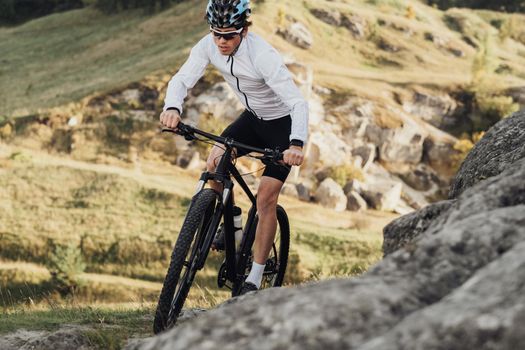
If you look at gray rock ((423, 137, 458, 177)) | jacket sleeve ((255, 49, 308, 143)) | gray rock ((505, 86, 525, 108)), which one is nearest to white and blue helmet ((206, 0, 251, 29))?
jacket sleeve ((255, 49, 308, 143))

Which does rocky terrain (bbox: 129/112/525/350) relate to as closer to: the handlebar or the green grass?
the handlebar

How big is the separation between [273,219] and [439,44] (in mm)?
58460

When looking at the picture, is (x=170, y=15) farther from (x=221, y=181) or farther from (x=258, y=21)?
(x=221, y=181)

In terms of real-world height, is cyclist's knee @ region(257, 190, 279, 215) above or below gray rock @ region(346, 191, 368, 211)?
above

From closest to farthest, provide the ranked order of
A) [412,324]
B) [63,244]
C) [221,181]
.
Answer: [412,324] → [221,181] → [63,244]

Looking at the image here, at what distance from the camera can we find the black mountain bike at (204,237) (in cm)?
600

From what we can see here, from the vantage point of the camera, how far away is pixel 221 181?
21.8 ft

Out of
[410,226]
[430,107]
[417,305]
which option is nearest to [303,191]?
[430,107]

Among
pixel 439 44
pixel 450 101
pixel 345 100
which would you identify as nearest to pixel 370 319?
pixel 345 100

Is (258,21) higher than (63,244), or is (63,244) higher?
(258,21)

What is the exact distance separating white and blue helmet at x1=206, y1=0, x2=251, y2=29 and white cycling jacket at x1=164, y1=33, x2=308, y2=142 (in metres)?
0.34

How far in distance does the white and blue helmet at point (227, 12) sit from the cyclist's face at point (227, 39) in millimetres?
58

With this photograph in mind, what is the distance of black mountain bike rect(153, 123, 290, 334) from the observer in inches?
236

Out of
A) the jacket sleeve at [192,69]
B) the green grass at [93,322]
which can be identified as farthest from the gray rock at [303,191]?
the jacket sleeve at [192,69]
